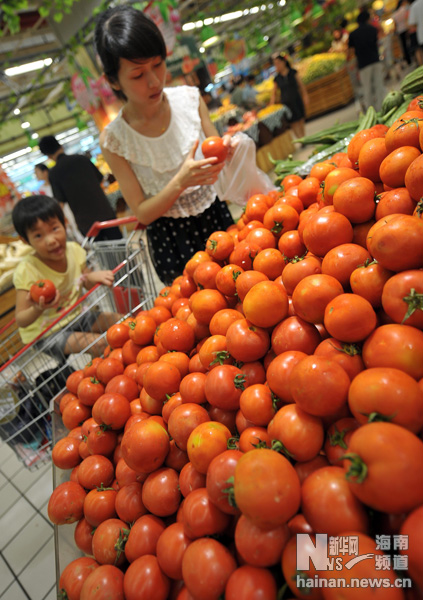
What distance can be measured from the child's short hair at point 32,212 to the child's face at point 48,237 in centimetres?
3

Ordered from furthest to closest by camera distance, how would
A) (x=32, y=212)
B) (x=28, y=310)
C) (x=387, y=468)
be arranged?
1. (x=32, y=212)
2. (x=28, y=310)
3. (x=387, y=468)

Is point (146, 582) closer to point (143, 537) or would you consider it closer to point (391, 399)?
point (143, 537)

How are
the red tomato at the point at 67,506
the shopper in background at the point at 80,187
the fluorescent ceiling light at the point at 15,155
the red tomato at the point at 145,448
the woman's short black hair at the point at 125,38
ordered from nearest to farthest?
the red tomato at the point at 145,448 → the red tomato at the point at 67,506 → the woman's short black hair at the point at 125,38 → the shopper in background at the point at 80,187 → the fluorescent ceiling light at the point at 15,155

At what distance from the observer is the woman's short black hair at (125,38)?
65.2 inches

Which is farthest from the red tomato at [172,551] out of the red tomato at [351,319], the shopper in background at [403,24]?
the shopper in background at [403,24]

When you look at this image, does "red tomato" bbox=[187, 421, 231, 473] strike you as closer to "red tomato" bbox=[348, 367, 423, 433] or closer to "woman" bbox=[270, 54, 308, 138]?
"red tomato" bbox=[348, 367, 423, 433]

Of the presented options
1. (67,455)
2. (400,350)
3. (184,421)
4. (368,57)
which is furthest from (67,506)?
(368,57)

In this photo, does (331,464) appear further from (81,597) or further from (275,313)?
(81,597)

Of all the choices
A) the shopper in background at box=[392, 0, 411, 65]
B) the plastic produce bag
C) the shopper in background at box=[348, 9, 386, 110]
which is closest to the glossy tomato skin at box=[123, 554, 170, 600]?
the plastic produce bag

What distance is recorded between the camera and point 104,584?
0.91 m

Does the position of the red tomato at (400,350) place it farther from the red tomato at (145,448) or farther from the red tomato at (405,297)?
the red tomato at (145,448)

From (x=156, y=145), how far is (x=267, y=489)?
2.05m

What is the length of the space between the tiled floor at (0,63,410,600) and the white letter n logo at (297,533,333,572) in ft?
6.39

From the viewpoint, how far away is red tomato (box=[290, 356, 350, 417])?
79 cm
